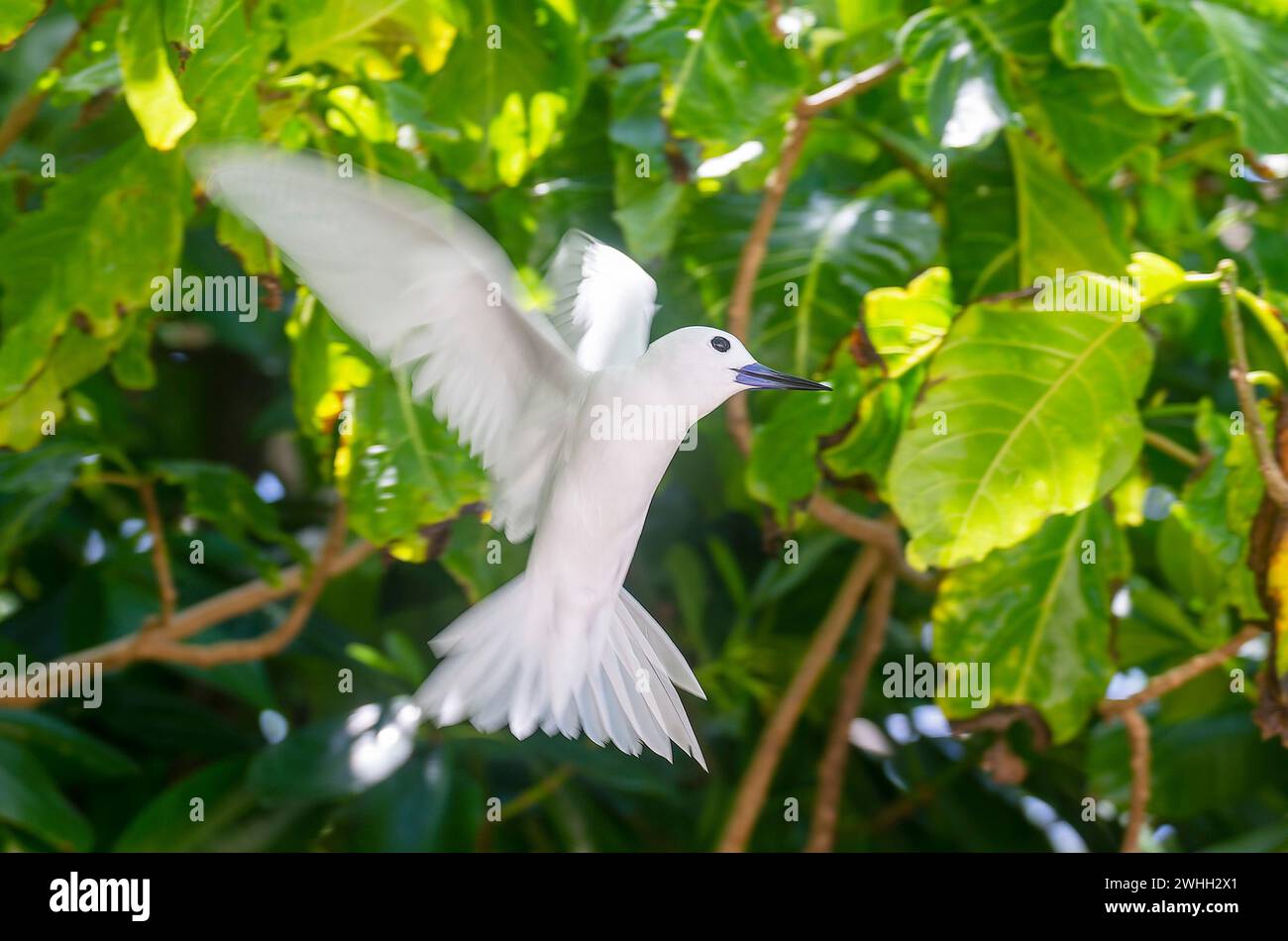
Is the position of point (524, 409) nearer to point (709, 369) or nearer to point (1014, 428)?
point (709, 369)

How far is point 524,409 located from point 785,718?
125 centimetres

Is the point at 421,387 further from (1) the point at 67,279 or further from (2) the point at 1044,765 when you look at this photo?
(2) the point at 1044,765

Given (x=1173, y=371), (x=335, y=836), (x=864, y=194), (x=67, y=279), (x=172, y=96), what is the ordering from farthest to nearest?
(x=1173, y=371), (x=335, y=836), (x=864, y=194), (x=67, y=279), (x=172, y=96)

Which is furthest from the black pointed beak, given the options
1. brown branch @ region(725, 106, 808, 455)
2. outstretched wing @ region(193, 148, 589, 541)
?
brown branch @ region(725, 106, 808, 455)

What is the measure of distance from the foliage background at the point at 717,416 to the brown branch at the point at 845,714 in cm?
15

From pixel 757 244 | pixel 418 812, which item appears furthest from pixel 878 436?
pixel 418 812

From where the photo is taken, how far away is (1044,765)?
278 centimetres

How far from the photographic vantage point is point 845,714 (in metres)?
2.28

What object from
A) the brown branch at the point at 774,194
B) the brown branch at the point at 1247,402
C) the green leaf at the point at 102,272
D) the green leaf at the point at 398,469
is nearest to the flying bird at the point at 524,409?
the green leaf at the point at 398,469

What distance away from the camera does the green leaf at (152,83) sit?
128cm

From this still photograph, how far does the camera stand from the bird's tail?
978 mm

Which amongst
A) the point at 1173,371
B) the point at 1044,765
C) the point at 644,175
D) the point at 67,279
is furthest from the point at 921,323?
the point at 1044,765

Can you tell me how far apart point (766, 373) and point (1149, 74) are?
1.02 meters

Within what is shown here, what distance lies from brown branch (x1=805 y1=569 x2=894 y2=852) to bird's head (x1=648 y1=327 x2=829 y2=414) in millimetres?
1429
